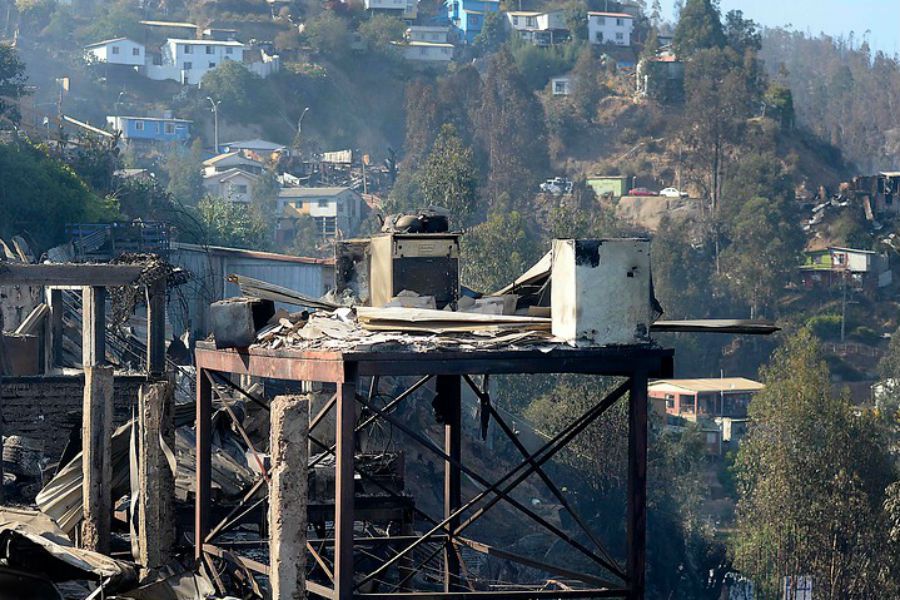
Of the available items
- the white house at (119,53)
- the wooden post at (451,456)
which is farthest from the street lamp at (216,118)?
the wooden post at (451,456)

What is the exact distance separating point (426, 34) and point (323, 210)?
40492 millimetres

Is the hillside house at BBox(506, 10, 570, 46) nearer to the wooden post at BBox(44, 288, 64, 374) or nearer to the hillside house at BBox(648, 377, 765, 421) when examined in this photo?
the hillside house at BBox(648, 377, 765, 421)

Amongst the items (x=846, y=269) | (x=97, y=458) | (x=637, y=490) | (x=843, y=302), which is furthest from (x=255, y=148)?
(x=637, y=490)

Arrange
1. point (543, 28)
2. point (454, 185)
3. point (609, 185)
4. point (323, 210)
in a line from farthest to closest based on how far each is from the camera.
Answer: point (543, 28) → point (609, 185) → point (323, 210) → point (454, 185)

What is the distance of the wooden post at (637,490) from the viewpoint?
11.5 metres

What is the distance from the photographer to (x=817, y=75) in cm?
15175

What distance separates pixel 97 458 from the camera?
48.0 feet

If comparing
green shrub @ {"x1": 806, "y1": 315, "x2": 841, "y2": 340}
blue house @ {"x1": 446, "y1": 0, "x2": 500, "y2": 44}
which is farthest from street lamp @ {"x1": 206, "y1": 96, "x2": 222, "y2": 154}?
green shrub @ {"x1": 806, "y1": 315, "x2": 841, "y2": 340}

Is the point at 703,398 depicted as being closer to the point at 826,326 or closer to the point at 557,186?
the point at 826,326

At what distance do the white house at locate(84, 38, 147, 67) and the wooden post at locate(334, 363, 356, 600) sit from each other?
9753cm

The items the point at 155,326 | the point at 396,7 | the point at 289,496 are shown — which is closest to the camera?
the point at 289,496

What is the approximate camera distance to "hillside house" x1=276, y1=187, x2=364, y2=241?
266 feet

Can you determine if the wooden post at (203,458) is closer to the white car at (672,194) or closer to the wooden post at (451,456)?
the wooden post at (451,456)

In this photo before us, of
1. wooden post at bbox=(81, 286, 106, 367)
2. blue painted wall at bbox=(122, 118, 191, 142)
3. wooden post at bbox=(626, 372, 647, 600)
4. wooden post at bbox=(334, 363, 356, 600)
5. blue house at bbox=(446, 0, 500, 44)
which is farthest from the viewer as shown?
blue house at bbox=(446, 0, 500, 44)
